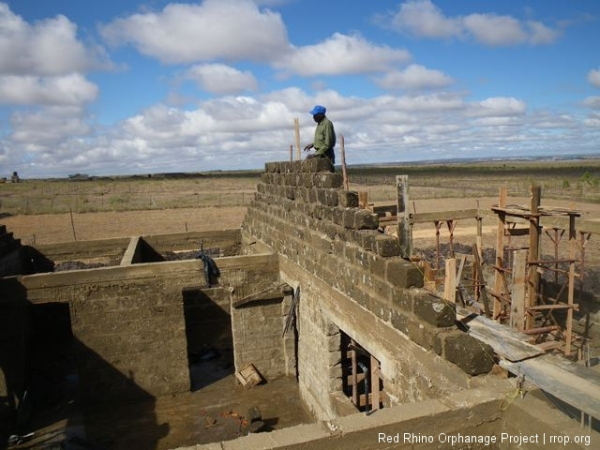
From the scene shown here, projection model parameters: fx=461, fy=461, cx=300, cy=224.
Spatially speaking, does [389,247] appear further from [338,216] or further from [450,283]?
[338,216]

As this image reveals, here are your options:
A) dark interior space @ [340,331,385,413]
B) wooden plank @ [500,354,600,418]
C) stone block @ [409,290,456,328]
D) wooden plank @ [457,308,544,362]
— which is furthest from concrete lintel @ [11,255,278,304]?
wooden plank @ [500,354,600,418]

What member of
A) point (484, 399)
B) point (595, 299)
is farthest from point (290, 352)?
point (595, 299)

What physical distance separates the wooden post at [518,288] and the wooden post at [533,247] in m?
0.71

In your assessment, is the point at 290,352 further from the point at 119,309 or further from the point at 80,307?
the point at 80,307

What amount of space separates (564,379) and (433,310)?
1325 mm

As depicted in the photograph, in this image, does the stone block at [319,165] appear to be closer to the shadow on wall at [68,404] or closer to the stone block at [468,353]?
the stone block at [468,353]

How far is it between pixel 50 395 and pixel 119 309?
9.70 feet

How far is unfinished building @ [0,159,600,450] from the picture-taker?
4.02 meters

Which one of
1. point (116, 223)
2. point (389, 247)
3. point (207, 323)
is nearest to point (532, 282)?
point (389, 247)

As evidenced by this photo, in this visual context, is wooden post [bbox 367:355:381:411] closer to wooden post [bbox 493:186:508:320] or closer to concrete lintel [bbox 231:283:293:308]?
concrete lintel [bbox 231:283:293:308]

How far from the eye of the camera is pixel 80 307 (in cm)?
972

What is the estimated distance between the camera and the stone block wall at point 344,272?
4.96 meters

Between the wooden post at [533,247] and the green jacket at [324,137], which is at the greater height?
the green jacket at [324,137]

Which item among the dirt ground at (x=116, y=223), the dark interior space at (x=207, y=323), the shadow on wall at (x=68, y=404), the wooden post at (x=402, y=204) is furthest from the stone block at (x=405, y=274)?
the dirt ground at (x=116, y=223)
